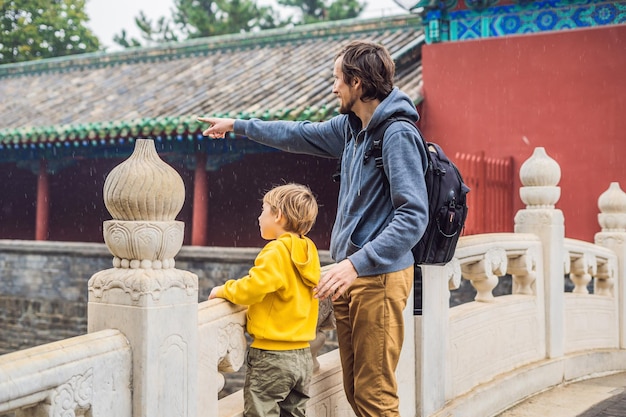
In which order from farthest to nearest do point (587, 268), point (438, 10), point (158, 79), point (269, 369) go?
point (158, 79), point (438, 10), point (587, 268), point (269, 369)

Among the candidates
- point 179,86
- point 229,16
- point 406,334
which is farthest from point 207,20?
point 406,334

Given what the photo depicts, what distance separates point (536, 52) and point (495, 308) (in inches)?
220

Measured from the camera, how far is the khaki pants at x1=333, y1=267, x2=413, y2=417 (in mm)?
2752

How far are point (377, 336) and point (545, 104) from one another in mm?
7243

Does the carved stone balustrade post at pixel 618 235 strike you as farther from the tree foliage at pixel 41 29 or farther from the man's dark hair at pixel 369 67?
the tree foliage at pixel 41 29

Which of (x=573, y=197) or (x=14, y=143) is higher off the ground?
(x=14, y=143)

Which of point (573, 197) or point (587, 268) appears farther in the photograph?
point (573, 197)

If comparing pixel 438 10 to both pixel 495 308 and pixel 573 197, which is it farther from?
pixel 495 308

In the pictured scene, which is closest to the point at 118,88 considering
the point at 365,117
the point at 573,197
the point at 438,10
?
the point at 438,10

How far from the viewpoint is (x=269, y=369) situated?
2754 mm

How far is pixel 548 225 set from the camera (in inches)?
204

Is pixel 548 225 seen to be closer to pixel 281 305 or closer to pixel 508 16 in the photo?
pixel 281 305

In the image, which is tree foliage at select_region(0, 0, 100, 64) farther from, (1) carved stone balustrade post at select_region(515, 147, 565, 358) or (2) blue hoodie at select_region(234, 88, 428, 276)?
(2) blue hoodie at select_region(234, 88, 428, 276)

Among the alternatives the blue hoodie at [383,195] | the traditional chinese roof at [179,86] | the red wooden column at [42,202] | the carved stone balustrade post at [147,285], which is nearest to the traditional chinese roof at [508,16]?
the traditional chinese roof at [179,86]
